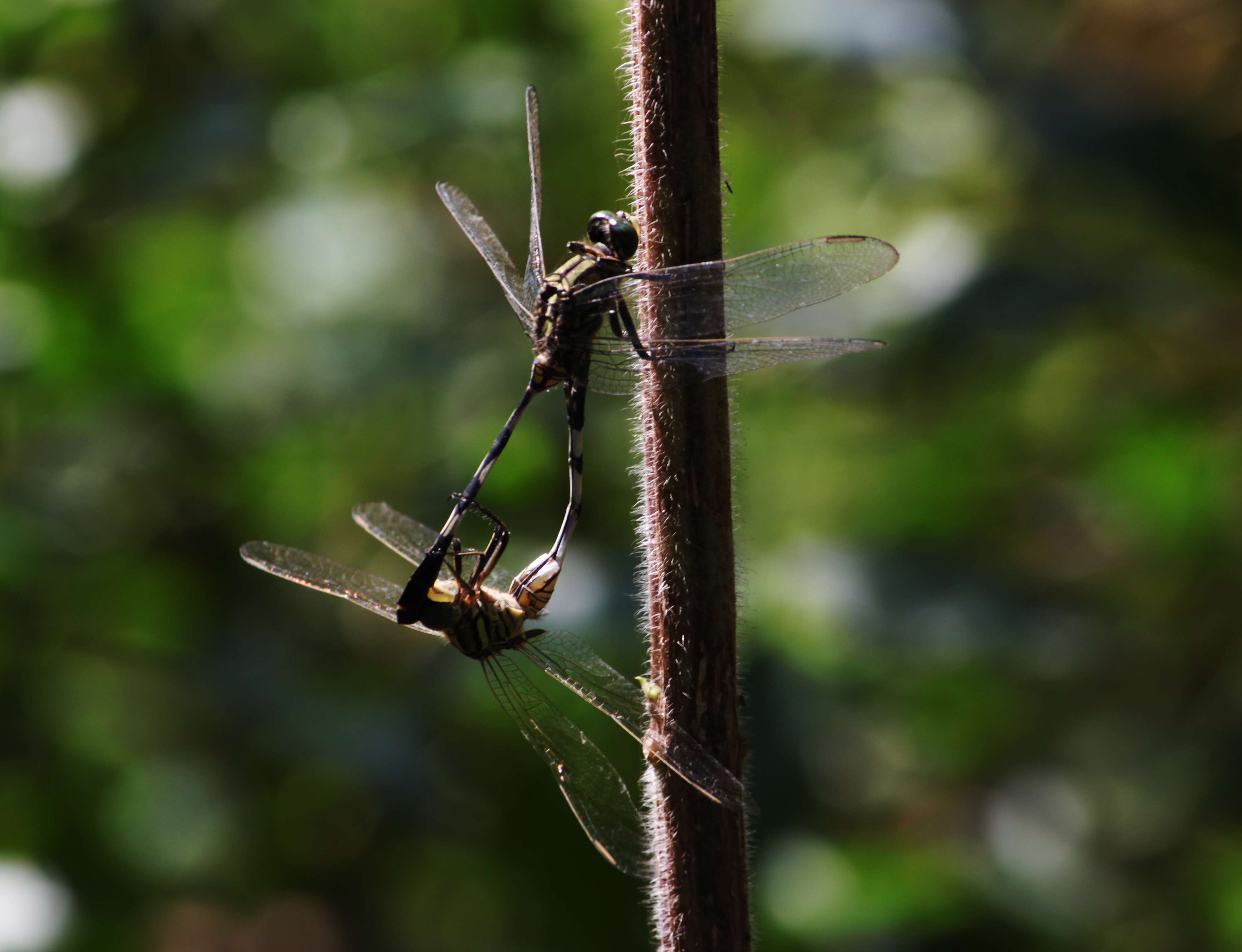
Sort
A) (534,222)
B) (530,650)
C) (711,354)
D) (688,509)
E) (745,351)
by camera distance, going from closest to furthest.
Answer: (688,509), (711,354), (745,351), (530,650), (534,222)

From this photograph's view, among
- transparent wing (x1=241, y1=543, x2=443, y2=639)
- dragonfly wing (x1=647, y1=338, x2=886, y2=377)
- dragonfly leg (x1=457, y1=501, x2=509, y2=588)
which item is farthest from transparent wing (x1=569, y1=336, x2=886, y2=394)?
transparent wing (x1=241, y1=543, x2=443, y2=639)

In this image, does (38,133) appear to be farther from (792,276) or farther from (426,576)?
(792,276)

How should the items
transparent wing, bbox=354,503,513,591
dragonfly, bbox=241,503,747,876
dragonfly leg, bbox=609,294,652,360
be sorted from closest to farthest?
dragonfly leg, bbox=609,294,652,360, dragonfly, bbox=241,503,747,876, transparent wing, bbox=354,503,513,591

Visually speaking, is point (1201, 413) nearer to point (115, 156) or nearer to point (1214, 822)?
point (1214, 822)

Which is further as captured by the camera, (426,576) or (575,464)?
(575,464)

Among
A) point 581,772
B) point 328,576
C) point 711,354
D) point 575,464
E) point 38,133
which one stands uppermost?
point 38,133

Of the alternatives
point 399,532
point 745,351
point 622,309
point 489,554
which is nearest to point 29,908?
point 399,532

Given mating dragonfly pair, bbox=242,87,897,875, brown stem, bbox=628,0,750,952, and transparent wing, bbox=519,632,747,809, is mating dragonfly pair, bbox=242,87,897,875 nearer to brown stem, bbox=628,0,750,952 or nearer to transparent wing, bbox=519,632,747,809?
transparent wing, bbox=519,632,747,809

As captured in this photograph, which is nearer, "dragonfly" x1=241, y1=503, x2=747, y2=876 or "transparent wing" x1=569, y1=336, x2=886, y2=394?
"transparent wing" x1=569, y1=336, x2=886, y2=394

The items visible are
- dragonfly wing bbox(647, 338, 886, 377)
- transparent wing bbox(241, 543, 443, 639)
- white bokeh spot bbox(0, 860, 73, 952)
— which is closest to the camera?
dragonfly wing bbox(647, 338, 886, 377)
